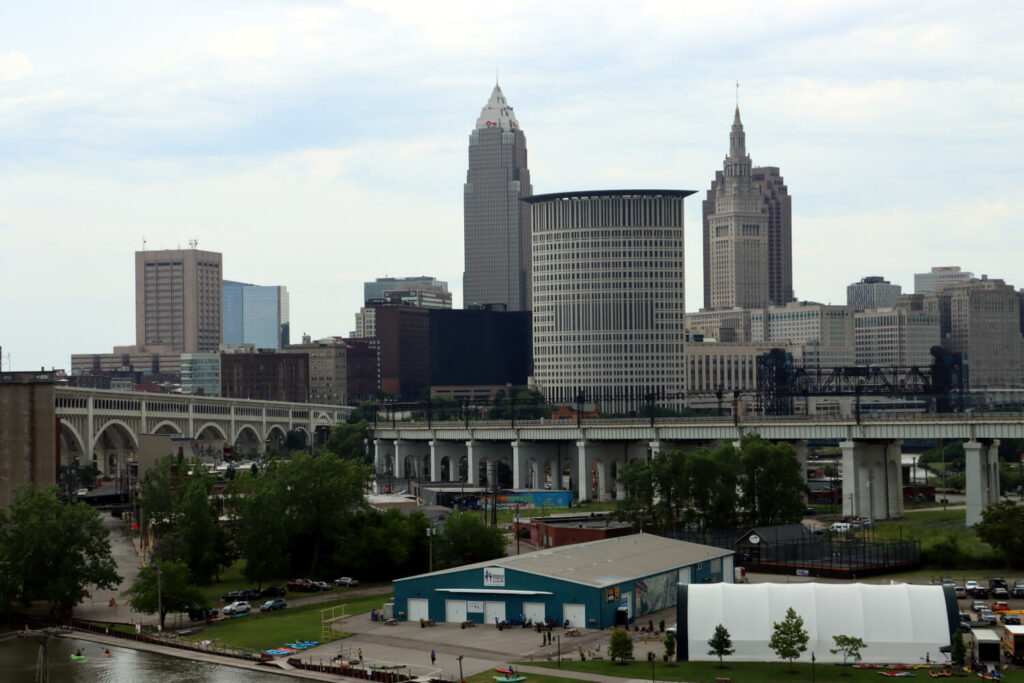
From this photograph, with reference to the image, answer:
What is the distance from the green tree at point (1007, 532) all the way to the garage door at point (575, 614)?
3865 centimetres

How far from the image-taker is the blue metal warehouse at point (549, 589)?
9150cm

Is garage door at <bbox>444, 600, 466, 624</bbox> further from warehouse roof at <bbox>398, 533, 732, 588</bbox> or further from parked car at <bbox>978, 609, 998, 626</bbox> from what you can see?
parked car at <bbox>978, 609, 998, 626</bbox>

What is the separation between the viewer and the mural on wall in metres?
95.4

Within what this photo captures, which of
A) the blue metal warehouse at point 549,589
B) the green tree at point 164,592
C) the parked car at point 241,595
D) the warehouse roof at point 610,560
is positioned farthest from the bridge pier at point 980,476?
the green tree at point 164,592

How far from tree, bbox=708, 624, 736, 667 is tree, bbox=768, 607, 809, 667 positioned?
2.54m

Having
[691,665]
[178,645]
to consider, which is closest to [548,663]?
[691,665]

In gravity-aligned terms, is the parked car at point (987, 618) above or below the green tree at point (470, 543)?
below

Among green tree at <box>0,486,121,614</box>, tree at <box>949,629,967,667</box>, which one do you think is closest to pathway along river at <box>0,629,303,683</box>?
green tree at <box>0,486,121,614</box>

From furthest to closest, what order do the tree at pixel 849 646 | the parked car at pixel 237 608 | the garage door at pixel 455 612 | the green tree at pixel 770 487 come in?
1. the green tree at pixel 770 487
2. the parked car at pixel 237 608
3. the garage door at pixel 455 612
4. the tree at pixel 849 646

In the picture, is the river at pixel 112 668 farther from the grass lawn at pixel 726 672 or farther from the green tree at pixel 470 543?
the green tree at pixel 470 543

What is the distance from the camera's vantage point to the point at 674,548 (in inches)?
4277

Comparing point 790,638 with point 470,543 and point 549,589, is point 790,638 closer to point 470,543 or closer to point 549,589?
point 549,589

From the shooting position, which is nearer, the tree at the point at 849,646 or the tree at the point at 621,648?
the tree at the point at 849,646

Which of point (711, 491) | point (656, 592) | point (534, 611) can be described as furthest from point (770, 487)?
point (534, 611)
